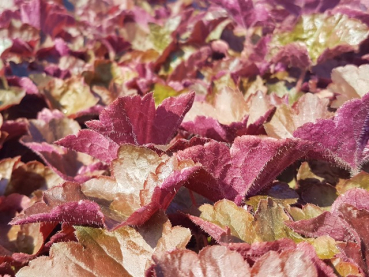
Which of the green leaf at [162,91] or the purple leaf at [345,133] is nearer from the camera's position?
the purple leaf at [345,133]

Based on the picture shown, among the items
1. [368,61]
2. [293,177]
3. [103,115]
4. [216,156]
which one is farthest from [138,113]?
[368,61]

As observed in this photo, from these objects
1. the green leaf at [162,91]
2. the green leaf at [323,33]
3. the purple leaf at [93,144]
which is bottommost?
the green leaf at [162,91]

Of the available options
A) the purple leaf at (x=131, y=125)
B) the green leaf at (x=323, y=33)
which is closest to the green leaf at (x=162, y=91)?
the green leaf at (x=323, y=33)

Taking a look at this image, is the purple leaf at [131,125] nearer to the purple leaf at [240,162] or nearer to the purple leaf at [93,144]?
the purple leaf at [93,144]

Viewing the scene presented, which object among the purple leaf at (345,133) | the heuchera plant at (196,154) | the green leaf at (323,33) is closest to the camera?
the heuchera plant at (196,154)

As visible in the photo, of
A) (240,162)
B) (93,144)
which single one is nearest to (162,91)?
(93,144)

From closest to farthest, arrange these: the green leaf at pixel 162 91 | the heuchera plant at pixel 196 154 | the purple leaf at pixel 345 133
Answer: the heuchera plant at pixel 196 154 → the purple leaf at pixel 345 133 → the green leaf at pixel 162 91

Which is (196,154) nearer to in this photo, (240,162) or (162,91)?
(240,162)

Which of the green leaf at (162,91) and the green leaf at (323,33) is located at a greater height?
the green leaf at (323,33)

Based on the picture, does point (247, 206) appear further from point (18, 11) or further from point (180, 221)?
point (18, 11)
